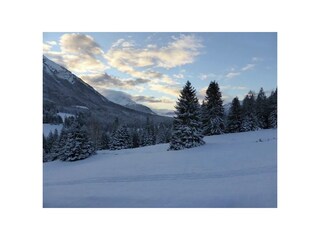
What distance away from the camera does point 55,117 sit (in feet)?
31.6

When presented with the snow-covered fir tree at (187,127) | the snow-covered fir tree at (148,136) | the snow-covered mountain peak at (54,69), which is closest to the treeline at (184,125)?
the snow-covered fir tree at (187,127)

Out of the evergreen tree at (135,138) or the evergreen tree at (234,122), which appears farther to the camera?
the evergreen tree at (135,138)

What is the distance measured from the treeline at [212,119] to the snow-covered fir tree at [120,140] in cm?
822

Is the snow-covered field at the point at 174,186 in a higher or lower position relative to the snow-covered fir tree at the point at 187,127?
lower

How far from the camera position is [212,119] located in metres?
19.4

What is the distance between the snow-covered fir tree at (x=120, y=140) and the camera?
23530 mm

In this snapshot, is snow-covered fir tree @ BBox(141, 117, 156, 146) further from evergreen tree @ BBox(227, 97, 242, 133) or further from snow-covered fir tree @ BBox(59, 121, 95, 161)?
snow-covered fir tree @ BBox(59, 121, 95, 161)

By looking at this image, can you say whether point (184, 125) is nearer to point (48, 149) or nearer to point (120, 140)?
point (48, 149)

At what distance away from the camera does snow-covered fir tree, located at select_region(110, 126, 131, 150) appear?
2353 centimetres

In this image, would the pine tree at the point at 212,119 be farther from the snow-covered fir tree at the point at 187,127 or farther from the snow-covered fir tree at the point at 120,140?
the snow-covered fir tree at the point at 120,140

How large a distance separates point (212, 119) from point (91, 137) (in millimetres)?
9244
